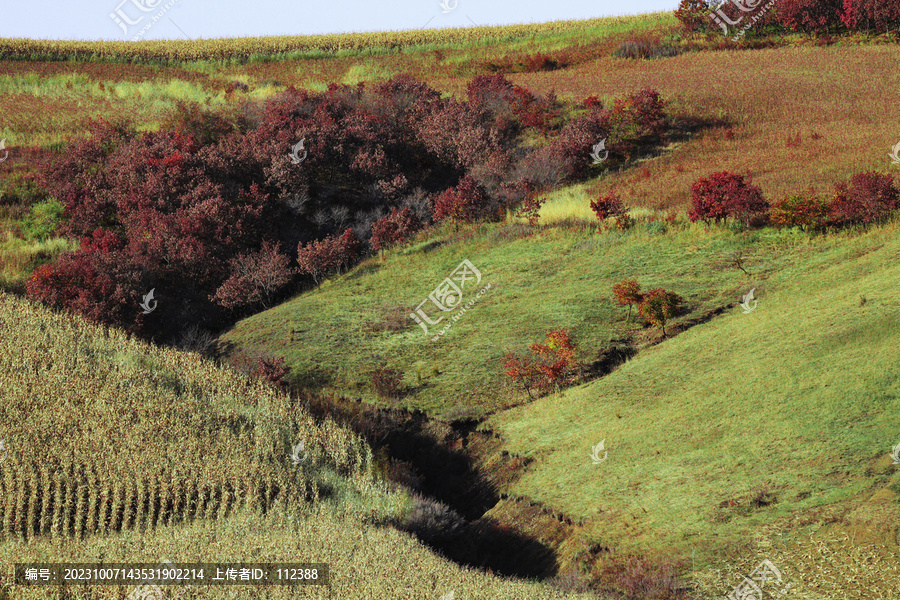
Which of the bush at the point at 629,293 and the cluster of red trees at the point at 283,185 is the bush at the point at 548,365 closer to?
the bush at the point at 629,293

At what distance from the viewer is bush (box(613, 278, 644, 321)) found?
20.7 metres

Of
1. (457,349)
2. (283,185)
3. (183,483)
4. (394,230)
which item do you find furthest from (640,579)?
(283,185)

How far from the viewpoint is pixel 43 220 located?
33719 mm

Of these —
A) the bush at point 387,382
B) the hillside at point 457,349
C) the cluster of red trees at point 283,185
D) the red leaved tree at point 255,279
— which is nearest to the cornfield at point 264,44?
the hillside at point 457,349

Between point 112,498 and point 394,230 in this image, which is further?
point 394,230

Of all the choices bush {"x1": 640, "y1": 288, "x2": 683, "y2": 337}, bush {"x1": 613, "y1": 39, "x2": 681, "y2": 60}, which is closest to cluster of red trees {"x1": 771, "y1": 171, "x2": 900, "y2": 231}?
bush {"x1": 640, "y1": 288, "x2": 683, "y2": 337}

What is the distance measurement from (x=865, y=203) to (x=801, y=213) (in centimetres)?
158

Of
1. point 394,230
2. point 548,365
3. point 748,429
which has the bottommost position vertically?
point 548,365

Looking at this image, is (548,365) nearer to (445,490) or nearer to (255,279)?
(445,490)

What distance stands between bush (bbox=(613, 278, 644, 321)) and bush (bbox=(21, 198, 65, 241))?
23767 millimetres

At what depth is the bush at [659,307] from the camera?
20.0 meters

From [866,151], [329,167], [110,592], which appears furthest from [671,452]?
[329,167]

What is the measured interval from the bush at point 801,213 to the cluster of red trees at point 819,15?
30.5 meters

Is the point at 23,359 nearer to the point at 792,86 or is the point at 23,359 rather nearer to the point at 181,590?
the point at 181,590
